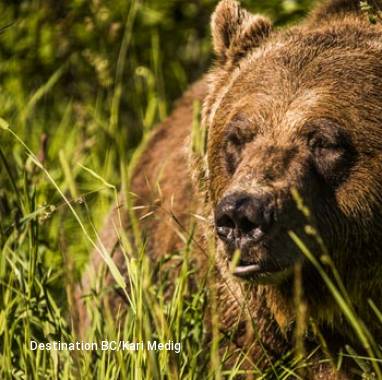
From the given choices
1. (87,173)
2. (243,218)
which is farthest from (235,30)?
(87,173)

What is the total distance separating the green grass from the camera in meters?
4.43

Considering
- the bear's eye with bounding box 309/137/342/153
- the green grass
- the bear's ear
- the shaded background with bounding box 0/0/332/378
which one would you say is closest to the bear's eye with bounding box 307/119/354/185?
the bear's eye with bounding box 309/137/342/153

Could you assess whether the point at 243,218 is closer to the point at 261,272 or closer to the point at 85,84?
the point at 261,272

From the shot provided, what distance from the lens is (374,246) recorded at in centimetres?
Answer: 468

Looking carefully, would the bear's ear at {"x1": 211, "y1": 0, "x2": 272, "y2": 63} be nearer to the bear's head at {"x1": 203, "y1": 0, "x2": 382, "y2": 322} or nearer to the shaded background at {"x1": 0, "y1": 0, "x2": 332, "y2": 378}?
the bear's head at {"x1": 203, "y1": 0, "x2": 382, "y2": 322}

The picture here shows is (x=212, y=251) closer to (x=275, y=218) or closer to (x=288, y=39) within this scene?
(x=275, y=218)

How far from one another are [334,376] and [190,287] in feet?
3.37

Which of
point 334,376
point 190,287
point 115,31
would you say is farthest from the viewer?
point 115,31

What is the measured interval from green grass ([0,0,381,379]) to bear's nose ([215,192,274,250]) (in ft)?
1.10

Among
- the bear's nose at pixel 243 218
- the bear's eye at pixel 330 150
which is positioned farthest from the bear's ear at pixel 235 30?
the bear's nose at pixel 243 218

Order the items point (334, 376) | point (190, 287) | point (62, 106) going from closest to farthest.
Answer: point (334, 376)
point (190, 287)
point (62, 106)

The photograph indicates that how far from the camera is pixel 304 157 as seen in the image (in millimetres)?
4578

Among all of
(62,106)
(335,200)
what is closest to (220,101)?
(335,200)

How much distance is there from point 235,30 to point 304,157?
123 centimetres
